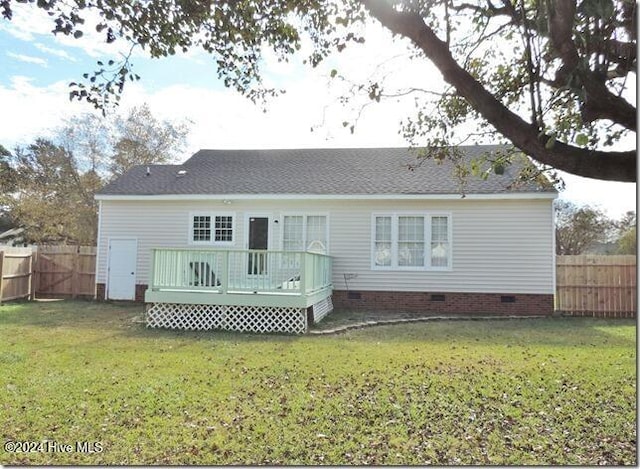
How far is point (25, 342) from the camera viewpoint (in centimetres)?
819

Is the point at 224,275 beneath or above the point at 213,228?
beneath

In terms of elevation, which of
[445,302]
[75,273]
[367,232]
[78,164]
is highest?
[78,164]

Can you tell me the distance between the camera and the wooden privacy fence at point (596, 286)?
13.1m

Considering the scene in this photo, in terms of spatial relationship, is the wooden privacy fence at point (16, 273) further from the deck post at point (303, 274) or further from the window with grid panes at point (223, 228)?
the deck post at point (303, 274)

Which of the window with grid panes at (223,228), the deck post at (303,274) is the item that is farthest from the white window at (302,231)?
the deck post at (303,274)

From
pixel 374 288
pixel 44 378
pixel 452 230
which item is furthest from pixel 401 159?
pixel 44 378

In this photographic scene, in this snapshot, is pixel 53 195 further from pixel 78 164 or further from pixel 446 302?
pixel 446 302

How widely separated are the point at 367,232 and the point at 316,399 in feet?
28.7

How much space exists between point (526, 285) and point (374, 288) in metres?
4.24

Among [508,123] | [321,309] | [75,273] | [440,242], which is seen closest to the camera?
[508,123]

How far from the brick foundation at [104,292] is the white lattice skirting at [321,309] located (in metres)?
6.10

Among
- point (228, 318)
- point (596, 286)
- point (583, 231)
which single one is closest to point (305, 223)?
point (228, 318)

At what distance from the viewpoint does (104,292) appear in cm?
1493

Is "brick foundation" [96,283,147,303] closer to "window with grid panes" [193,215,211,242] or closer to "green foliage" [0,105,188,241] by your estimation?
"window with grid panes" [193,215,211,242]
